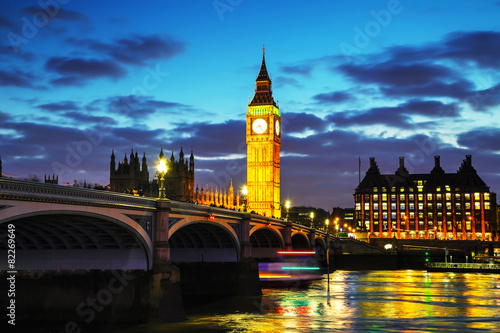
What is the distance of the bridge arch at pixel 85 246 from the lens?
40188mm

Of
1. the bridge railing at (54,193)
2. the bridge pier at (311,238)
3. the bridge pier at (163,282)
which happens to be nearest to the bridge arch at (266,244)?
the bridge pier at (311,238)

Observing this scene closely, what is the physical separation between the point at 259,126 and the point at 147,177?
133ft

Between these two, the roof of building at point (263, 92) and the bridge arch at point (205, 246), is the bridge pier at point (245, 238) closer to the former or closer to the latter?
the bridge arch at point (205, 246)

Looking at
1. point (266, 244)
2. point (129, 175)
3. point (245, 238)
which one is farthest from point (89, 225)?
point (129, 175)

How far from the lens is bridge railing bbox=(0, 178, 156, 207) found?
2967 centimetres

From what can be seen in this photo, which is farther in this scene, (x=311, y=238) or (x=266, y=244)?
(x=311, y=238)

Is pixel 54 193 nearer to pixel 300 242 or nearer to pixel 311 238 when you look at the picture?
pixel 311 238

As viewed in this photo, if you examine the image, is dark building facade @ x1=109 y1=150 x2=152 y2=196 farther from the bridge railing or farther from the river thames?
the bridge railing

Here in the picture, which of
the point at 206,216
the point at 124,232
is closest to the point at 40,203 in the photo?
the point at 124,232

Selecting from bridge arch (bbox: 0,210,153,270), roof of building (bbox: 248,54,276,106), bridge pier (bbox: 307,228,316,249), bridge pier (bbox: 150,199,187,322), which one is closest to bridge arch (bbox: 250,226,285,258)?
bridge pier (bbox: 307,228,316,249)

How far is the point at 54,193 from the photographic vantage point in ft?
107

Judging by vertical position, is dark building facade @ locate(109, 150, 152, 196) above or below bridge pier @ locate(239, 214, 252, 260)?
above

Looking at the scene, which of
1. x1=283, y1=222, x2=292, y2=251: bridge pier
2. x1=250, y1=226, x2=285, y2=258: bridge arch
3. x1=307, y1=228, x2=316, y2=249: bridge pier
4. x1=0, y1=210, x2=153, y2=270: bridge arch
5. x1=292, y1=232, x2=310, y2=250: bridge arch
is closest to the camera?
x1=0, y1=210, x2=153, y2=270: bridge arch

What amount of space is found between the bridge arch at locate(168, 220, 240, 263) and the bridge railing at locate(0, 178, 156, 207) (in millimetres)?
20064
